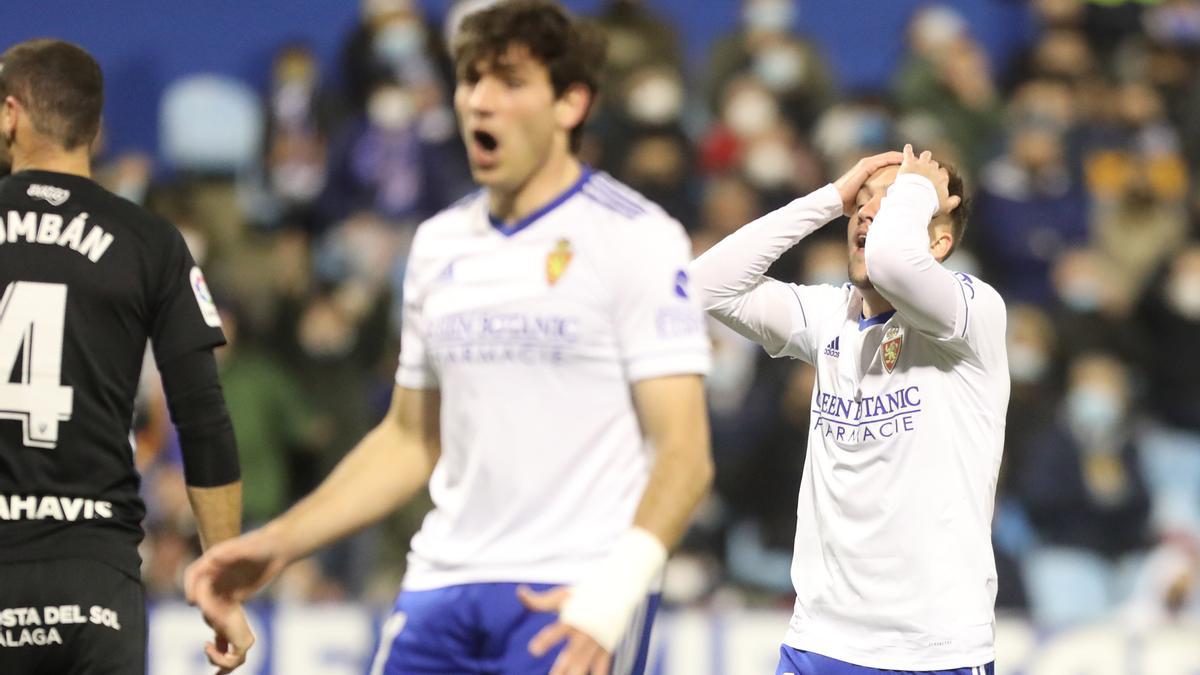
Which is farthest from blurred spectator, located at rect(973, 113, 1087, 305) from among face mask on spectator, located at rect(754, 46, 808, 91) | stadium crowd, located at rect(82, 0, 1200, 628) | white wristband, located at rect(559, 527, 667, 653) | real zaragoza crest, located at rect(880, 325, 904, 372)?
white wristband, located at rect(559, 527, 667, 653)

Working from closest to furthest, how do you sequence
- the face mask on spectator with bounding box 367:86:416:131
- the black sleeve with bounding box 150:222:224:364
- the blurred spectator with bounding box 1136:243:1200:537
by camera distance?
the black sleeve with bounding box 150:222:224:364
the blurred spectator with bounding box 1136:243:1200:537
the face mask on spectator with bounding box 367:86:416:131

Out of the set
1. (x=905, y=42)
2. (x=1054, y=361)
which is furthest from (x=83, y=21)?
(x=1054, y=361)

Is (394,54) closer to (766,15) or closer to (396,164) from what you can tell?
(396,164)

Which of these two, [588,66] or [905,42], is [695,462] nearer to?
[588,66]

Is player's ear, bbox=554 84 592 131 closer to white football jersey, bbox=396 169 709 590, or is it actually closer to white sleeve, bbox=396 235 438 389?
white football jersey, bbox=396 169 709 590

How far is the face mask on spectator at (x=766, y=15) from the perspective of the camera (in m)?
13.1

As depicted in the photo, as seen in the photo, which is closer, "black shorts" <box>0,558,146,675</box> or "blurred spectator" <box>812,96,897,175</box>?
"black shorts" <box>0,558,146,675</box>

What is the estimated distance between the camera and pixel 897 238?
4.96 meters

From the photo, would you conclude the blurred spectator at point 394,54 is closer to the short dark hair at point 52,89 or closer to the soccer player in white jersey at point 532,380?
the short dark hair at point 52,89

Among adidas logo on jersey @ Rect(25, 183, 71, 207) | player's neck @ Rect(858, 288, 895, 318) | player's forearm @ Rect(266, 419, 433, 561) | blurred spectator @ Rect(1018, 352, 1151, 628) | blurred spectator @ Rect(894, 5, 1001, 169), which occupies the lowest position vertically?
blurred spectator @ Rect(1018, 352, 1151, 628)

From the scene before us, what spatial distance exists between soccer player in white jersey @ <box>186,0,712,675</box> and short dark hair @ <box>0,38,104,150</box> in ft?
4.06

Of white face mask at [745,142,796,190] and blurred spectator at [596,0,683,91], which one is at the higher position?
blurred spectator at [596,0,683,91]

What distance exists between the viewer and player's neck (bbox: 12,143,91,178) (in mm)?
4879

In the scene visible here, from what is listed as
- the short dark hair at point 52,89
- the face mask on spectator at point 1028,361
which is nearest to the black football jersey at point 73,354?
the short dark hair at point 52,89
